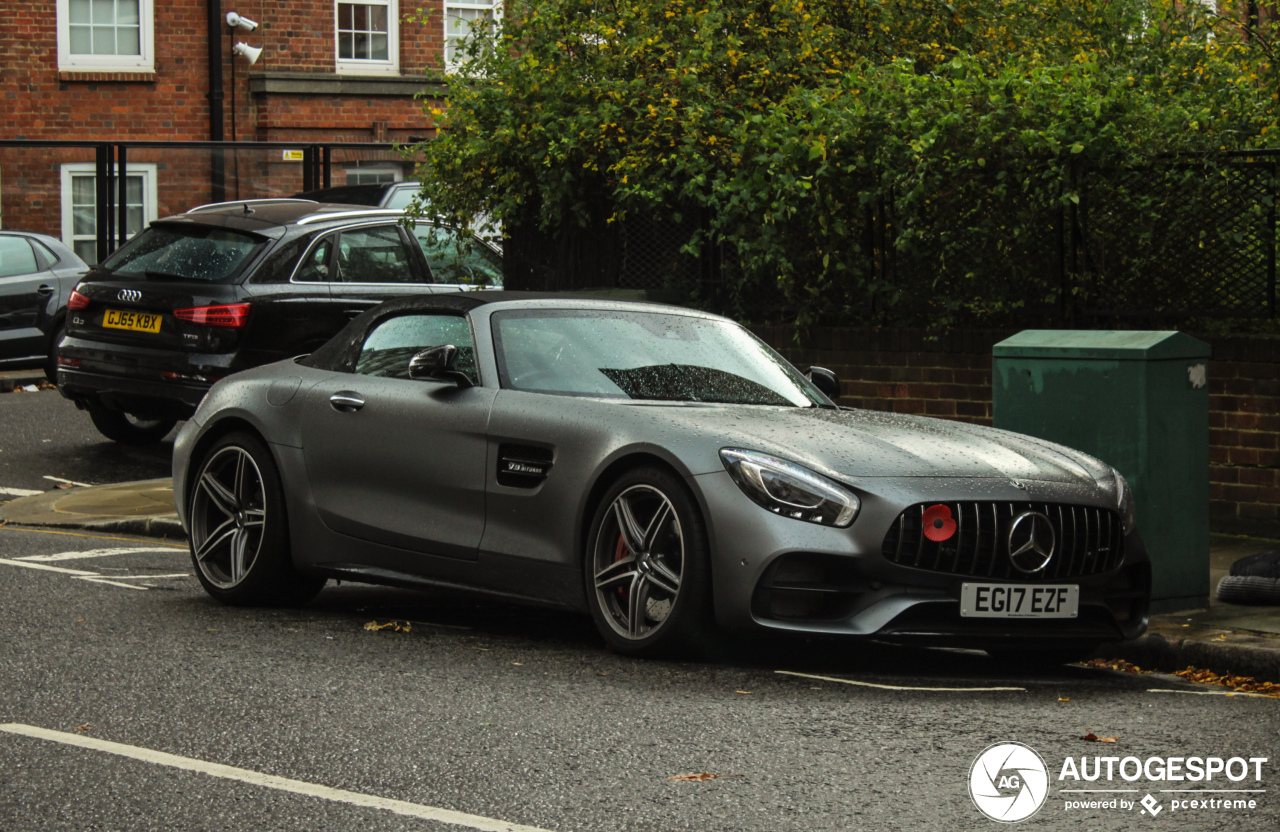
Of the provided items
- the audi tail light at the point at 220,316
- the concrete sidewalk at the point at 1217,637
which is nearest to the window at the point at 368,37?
the audi tail light at the point at 220,316

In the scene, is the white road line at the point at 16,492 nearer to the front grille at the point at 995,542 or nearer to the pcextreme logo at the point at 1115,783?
the front grille at the point at 995,542

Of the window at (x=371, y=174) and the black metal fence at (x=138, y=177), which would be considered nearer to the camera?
the black metal fence at (x=138, y=177)

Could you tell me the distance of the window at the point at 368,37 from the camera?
27828mm

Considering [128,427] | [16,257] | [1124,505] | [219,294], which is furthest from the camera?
[16,257]

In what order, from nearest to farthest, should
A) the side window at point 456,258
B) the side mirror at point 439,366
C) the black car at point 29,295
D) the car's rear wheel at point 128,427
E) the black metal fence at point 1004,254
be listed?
the side mirror at point 439,366, the black metal fence at point 1004,254, the side window at point 456,258, the car's rear wheel at point 128,427, the black car at point 29,295

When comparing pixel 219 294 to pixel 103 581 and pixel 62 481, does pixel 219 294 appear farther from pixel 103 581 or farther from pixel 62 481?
pixel 103 581

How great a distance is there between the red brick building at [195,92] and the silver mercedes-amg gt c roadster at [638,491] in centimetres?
1672

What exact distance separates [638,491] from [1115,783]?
2.17 metres

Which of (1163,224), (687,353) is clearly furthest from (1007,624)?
(1163,224)

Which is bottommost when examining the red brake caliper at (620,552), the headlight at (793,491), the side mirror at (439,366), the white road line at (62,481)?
the white road line at (62,481)

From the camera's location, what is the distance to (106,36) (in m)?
26.3

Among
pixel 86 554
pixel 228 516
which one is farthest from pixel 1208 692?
pixel 86 554

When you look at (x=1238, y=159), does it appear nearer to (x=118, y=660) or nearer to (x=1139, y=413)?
(x=1139, y=413)

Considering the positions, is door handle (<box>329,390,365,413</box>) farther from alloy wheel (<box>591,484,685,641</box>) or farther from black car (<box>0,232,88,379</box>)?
black car (<box>0,232,88,379</box>)
